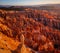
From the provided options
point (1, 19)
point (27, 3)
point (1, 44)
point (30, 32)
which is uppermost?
point (27, 3)

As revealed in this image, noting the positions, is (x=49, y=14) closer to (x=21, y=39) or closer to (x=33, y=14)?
(x=33, y=14)

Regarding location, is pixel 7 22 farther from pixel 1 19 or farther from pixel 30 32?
pixel 30 32

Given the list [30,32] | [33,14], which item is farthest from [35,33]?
[33,14]

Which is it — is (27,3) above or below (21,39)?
above

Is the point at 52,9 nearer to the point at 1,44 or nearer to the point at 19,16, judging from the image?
the point at 19,16

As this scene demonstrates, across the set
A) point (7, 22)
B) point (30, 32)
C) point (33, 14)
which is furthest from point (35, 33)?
point (7, 22)

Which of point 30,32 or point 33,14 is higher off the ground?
point 33,14
